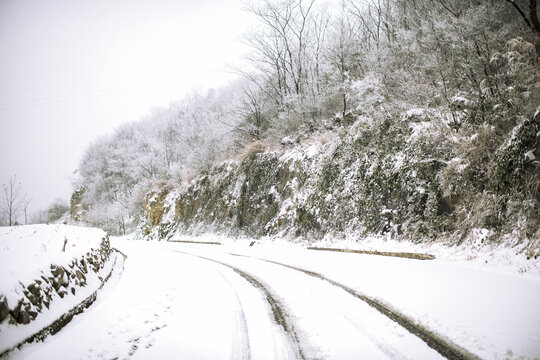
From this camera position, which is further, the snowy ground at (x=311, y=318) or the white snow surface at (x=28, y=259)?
the white snow surface at (x=28, y=259)

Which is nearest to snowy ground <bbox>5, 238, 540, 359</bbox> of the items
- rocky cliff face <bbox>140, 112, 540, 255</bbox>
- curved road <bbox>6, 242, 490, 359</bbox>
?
curved road <bbox>6, 242, 490, 359</bbox>

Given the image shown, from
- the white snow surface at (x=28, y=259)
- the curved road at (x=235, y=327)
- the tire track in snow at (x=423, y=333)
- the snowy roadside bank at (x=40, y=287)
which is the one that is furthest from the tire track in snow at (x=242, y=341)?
the white snow surface at (x=28, y=259)

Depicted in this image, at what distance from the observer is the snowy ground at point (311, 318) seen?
121 inches

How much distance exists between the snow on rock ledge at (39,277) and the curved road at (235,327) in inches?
19.0

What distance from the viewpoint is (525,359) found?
8.26 feet

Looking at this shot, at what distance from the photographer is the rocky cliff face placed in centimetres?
672

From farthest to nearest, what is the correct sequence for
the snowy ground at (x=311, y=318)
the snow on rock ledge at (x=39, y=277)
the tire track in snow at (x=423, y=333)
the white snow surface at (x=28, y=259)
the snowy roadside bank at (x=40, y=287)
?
the white snow surface at (x=28, y=259), the snow on rock ledge at (x=39, y=277), the snowy roadside bank at (x=40, y=287), the snowy ground at (x=311, y=318), the tire track in snow at (x=423, y=333)

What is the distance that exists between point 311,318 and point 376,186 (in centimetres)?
833

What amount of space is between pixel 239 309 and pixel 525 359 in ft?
12.5

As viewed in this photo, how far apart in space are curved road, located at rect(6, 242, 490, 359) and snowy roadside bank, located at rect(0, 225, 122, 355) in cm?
23

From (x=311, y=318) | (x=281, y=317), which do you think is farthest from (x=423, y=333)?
(x=281, y=317)

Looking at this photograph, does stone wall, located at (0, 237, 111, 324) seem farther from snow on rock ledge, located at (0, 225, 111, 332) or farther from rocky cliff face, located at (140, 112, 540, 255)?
rocky cliff face, located at (140, 112, 540, 255)

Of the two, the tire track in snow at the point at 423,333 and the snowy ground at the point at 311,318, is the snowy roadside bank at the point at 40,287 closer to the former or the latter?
the snowy ground at the point at 311,318

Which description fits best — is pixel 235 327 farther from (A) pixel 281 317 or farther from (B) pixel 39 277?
(B) pixel 39 277
